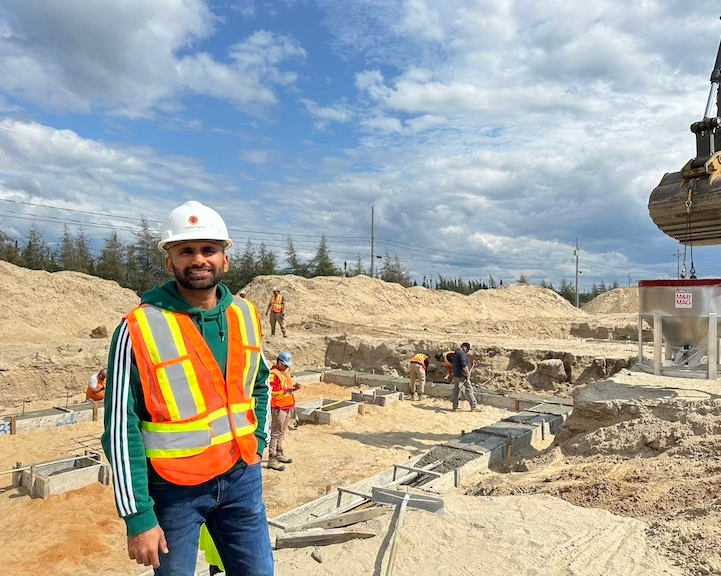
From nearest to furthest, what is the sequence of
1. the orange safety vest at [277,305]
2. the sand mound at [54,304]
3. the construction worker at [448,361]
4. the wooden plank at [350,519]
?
1. the wooden plank at [350,519]
2. the construction worker at [448,361]
3. the orange safety vest at [277,305]
4. the sand mound at [54,304]

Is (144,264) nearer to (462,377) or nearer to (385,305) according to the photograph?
(385,305)

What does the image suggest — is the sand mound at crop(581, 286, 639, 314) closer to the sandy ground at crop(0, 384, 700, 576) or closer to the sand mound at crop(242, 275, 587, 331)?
the sand mound at crop(242, 275, 587, 331)

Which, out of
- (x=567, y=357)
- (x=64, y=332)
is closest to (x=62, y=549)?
(x=567, y=357)

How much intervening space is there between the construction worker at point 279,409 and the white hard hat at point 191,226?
17.5 ft

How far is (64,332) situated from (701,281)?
72.5 ft

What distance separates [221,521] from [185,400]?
503 mm

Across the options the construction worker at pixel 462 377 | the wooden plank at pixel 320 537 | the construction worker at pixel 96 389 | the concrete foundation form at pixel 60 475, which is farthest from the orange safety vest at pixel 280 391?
the construction worker at pixel 462 377

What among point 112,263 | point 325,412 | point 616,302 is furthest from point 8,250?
point 616,302

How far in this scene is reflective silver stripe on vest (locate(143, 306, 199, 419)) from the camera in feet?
5.86

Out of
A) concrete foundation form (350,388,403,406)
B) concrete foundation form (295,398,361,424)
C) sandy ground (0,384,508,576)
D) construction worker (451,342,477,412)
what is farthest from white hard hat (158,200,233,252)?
concrete foundation form (350,388,403,406)

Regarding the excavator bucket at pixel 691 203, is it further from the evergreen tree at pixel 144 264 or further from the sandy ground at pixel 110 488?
the evergreen tree at pixel 144 264

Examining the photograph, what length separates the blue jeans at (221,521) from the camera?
1.82m

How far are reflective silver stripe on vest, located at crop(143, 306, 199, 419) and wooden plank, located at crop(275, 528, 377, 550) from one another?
230 cm

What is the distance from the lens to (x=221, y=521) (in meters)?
1.97
